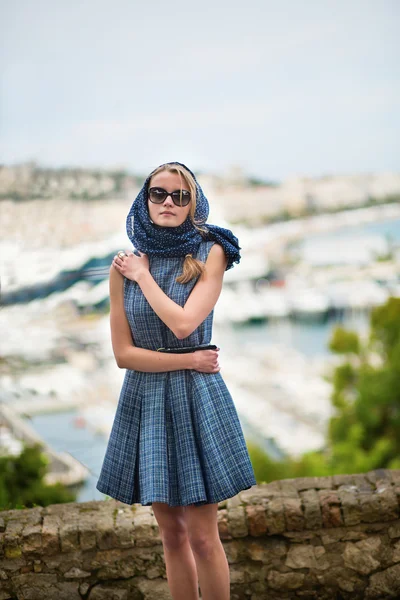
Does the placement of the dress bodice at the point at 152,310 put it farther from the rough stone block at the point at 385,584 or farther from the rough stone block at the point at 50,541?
the rough stone block at the point at 385,584

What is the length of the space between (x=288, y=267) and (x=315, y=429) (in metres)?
23.0

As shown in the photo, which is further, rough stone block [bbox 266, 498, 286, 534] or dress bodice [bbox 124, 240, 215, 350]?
rough stone block [bbox 266, 498, 286, 534]

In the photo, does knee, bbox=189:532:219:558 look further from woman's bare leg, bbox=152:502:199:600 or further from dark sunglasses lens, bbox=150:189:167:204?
dark sunglasses lens, bbox=150:189:167:204

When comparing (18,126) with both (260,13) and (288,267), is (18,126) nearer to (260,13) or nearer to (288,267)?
(288,267)

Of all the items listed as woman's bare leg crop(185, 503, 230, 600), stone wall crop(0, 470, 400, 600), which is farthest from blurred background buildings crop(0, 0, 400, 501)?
woman's bare leg crop(185, 503, 230, 600)

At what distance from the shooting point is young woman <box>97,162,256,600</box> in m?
1.55

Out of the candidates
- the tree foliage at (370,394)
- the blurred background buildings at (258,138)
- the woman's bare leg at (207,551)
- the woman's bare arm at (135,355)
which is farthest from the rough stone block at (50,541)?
the blurred background buildings at (258,138)

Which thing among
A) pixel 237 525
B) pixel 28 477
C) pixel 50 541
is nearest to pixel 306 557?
pixel 237 525

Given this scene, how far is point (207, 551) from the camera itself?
157 cm

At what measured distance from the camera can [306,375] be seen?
4747cm

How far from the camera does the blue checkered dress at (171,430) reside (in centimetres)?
155

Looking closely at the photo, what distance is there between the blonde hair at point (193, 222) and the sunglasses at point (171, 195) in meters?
0.01

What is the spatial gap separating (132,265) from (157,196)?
17cm

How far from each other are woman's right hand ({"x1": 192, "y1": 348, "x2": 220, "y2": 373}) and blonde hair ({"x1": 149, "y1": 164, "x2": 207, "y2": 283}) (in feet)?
0.57
